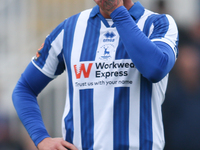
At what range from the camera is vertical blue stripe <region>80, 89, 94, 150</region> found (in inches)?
72.5

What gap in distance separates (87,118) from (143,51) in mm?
513

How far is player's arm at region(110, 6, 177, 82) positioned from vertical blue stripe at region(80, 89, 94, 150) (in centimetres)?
36

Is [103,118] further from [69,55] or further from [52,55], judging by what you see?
[52,55]

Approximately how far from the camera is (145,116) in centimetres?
182

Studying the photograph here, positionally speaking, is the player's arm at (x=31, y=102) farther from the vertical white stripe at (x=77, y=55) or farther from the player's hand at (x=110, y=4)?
the player's hand at (x=110, y=4)

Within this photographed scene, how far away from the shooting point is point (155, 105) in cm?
185

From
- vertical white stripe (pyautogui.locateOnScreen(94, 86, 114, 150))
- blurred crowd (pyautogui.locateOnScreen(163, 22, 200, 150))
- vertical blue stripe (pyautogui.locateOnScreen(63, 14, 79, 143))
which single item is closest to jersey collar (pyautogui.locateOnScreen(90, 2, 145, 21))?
vertical blue stripe (pyautogui.locateOnScreen(63, 14, 79, 143))

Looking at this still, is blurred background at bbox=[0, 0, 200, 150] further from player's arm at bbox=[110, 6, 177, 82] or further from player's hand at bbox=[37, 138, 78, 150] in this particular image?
player's hand at bbox=[37, 138, 78, 150]

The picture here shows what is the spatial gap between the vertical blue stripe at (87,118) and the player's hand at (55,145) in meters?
0.08

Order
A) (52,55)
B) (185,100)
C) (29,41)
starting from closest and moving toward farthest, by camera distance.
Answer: (52,55) < (185,100) < (29,41)

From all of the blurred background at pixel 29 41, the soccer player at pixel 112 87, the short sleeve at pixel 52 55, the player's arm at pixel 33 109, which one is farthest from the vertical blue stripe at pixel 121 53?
the blurred background at pixel 29 41

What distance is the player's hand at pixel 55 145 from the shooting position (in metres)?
1.88

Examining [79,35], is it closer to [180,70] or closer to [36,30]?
[180,70]

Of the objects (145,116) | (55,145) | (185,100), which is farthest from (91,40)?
(185,100)
